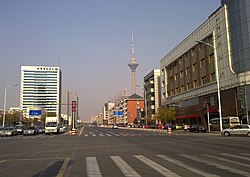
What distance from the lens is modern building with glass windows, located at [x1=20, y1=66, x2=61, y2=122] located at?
432 feet

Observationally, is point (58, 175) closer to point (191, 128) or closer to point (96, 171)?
point (96, 171)

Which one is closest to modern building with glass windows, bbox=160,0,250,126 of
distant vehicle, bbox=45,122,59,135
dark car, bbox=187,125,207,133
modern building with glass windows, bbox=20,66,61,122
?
dark car, bbox=187,125,207,133

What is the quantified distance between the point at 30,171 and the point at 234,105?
4569 centimetres

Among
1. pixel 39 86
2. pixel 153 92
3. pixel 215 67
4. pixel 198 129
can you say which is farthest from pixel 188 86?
pixel 39 86

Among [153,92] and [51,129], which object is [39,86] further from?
[51,129]

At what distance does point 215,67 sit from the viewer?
57.1m

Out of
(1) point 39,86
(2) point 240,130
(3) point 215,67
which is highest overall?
(1) point 39,86

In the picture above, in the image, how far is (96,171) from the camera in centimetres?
988

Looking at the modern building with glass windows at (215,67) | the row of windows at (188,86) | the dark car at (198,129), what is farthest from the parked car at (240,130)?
the row of windows at (188,86)

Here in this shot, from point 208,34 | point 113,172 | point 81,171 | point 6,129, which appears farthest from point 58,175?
point 208,34

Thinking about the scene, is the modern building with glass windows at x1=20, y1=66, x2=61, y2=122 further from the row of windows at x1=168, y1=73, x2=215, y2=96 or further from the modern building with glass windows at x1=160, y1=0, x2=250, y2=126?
the modern building with glass windows at x1=160, y1=0, x2=250, y2=126

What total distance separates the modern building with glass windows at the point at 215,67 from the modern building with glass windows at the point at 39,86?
6949cm

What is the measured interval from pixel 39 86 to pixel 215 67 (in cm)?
9338

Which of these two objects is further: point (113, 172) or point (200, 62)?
point (200, 62)
